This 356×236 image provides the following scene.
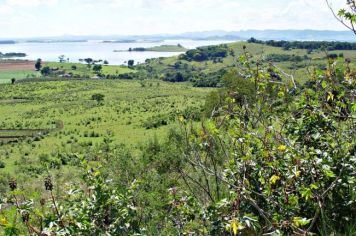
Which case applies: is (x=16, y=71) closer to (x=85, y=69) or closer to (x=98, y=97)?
(x=85, y=69)

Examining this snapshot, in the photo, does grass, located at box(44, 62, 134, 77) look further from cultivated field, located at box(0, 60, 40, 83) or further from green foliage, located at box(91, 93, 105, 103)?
green foliage, located at box(91, 93, 105, 103)

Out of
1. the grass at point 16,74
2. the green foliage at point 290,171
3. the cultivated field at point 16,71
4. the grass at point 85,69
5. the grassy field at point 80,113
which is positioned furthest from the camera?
the grass at point 85,69

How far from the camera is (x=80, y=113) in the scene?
8569 centimetres

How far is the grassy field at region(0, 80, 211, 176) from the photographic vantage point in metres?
52.1

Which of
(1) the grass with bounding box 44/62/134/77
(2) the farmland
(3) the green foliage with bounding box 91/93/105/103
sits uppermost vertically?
(2) the farmland

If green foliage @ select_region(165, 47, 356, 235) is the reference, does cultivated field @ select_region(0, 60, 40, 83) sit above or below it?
below

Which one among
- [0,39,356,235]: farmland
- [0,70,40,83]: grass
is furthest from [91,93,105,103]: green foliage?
[0,39,356,235]: farmland

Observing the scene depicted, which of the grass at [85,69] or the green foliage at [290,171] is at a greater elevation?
the green foliage at [290,171]

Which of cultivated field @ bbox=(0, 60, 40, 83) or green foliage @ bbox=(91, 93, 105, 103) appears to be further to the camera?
cultivated field @ bbox=(0, 60, 40, 83)

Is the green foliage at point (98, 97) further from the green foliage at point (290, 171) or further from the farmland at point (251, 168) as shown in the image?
the green foliage at point (290, 171)

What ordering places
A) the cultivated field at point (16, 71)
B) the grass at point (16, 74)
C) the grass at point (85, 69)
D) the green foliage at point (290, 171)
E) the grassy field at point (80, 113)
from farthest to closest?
the grass at point (85, 69) → the cultivated field at point (16, 71) → the grass at point (16, 74) → the grassy field at point (80, 113) → the green foliage at point (290, 171)

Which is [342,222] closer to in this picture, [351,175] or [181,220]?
[351,175]

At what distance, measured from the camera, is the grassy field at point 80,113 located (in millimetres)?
52094

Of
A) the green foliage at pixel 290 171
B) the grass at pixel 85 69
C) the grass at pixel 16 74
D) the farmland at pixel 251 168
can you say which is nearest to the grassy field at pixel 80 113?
the farmland at pixel 251 168
